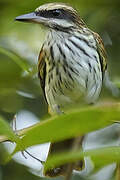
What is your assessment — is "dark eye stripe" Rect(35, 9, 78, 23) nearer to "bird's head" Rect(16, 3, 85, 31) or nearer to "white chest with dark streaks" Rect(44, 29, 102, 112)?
"bird's head" Rect(16, 3, 85, 31)

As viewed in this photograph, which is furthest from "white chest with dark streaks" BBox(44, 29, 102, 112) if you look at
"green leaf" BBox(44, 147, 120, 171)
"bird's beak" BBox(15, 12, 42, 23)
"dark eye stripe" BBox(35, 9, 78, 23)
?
"green leaf" BBox(44, 147, 120, 171)

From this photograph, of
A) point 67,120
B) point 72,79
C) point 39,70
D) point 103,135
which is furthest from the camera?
point 103,135

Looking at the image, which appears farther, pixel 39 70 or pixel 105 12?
pixel 105 12

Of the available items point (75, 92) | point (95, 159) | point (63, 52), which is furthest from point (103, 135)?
point (95, 159)

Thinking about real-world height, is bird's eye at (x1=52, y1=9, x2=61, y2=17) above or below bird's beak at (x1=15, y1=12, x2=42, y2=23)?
below

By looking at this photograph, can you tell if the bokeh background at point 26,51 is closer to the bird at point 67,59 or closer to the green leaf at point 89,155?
the bird at point 67,59

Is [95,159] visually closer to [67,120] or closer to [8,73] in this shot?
[67,120]

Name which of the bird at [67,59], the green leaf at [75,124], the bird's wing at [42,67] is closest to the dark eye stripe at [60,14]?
the bird at [67,59]
